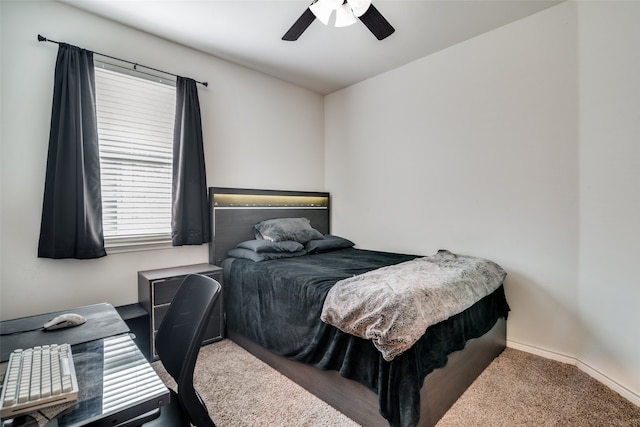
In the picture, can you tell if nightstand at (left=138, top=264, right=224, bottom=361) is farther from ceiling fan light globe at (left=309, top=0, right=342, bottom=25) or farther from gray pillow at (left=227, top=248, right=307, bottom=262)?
ceiling fan light globe at (left=309, top=0, right=342, bottom=25)

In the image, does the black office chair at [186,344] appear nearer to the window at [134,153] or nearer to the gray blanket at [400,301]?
the gray blanket at [400,301]

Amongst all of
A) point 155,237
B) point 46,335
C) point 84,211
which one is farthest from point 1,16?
point 46,335

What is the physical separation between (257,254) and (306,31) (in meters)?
2.10

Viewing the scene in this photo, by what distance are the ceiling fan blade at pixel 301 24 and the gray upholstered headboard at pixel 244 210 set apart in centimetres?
165

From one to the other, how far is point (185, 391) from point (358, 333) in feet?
2.83

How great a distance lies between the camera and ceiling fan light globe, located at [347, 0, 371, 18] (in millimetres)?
1780

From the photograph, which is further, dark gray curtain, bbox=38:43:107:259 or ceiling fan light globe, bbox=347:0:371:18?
dark gray curtain, bbox=38:43:107:259

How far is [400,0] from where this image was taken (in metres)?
2.32

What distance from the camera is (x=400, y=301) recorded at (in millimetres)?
1563

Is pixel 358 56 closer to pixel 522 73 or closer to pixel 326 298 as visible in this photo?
pixel 522 73

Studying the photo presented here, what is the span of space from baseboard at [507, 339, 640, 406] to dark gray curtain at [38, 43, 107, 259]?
3.67m

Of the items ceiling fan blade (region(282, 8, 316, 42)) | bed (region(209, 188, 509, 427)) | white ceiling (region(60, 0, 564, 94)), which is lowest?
bed (region(209, 188, 509, 427))

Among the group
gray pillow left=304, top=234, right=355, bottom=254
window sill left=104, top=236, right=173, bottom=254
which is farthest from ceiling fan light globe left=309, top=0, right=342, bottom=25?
window sill left=104, top=236, right=173, bottom=254

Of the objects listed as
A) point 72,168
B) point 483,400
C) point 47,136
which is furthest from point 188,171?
point 483,400
